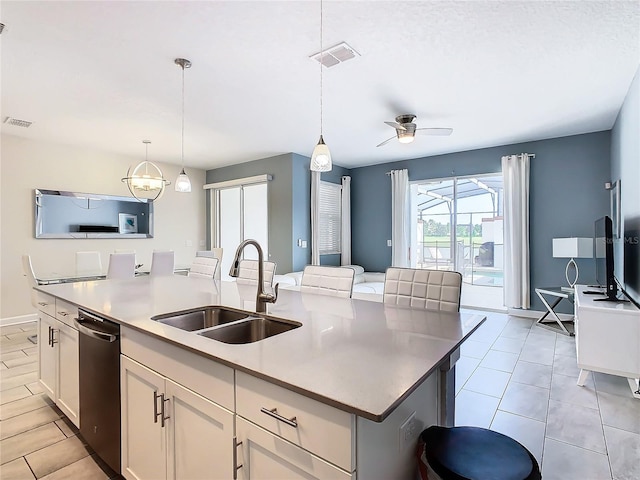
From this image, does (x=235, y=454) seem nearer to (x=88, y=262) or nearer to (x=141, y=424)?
(x=141, y=424)

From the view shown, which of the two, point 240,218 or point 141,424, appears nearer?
point 141,424

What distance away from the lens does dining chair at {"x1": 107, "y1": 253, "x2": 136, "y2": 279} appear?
14.1 feet

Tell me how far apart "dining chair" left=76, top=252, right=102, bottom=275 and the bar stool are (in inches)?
205

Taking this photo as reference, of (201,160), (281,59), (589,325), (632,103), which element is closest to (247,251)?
(201,160)

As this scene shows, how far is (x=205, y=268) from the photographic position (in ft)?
11.8

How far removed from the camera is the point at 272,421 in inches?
40.9

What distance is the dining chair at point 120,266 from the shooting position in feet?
14.1

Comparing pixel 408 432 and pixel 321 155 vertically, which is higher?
pixel 321 155

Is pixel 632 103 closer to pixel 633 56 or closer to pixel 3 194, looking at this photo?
pixel 633 56

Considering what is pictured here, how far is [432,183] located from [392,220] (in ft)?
3.28

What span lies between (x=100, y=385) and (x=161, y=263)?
10.6 feet

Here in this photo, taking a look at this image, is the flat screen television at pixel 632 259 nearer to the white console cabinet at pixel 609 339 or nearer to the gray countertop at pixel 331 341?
the white console cabinet at pixel 609 339

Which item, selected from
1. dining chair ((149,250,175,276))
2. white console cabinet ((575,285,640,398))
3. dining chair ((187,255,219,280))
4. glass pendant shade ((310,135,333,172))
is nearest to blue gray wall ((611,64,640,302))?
white console cabinet ((575,285,640,398))

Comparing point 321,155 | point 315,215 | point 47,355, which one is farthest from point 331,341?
point 315,215
